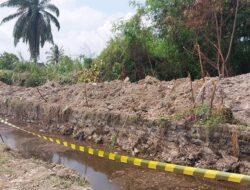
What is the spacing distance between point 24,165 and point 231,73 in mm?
8385

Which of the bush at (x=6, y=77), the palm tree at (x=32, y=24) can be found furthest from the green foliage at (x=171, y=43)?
the palm tree at (x=32, y=24)

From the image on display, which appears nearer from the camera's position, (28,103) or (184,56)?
(184,56)

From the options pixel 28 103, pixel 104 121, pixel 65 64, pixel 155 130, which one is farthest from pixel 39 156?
pixel 65 64

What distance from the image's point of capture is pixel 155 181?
7539 mm

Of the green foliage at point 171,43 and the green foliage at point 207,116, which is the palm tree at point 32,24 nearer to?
the green foliage at point 171,43

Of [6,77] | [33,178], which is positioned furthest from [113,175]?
[6,77]

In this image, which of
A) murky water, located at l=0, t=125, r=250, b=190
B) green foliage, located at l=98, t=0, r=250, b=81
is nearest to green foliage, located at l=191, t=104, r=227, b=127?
murky water, located at l=0, t=125, r=250, b=190

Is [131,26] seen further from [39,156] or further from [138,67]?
[39,156]

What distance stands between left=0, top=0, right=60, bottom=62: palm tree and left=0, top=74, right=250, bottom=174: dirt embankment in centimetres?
2640

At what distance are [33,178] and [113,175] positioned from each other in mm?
2143

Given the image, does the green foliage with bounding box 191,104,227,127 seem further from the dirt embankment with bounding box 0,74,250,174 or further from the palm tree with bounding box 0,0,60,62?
the palm tree with bounding box 0,0,60,62

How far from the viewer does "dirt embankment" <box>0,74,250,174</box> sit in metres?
7.74

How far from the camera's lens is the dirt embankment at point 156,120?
7742 millimetres

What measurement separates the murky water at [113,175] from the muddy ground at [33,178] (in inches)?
31.9
